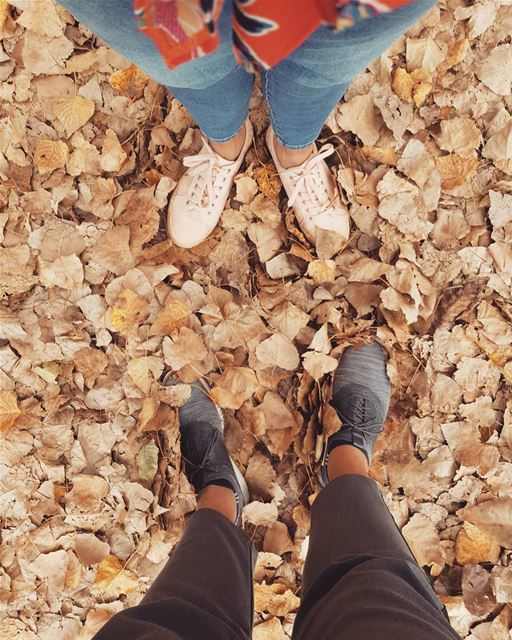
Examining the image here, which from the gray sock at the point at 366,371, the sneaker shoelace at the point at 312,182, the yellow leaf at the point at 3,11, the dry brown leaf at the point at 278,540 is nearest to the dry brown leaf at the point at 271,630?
the dry brown leaf at the point at 278,540

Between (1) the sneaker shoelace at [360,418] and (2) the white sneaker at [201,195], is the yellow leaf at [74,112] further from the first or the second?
(1) the sneaker shoelace at [360,418]

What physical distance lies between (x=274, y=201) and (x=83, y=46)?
531 mm

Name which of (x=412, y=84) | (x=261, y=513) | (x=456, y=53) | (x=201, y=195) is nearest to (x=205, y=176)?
(x=201, y=195)

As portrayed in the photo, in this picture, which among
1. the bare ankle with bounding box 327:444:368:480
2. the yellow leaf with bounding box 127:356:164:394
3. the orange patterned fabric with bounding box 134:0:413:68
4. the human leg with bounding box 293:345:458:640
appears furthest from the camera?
the yellow leaf with bounding box 127:356:164:394

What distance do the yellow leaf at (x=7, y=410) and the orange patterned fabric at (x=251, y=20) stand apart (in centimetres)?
85

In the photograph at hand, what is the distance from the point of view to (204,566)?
754 mm

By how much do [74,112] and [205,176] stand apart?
1.05 feet

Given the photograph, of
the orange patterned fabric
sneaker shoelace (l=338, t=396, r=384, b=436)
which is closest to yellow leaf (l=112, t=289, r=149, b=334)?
sneaker shoelace (l=338, t=396, r=384, b=436)

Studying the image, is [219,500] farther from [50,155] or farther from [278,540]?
[50,155]

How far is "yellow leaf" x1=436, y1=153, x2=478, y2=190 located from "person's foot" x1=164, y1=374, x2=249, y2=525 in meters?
0.68

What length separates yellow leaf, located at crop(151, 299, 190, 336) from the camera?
3.44 feet

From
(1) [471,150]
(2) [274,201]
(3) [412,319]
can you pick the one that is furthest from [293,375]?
(1) [471,150]

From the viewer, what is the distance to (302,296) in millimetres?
1077

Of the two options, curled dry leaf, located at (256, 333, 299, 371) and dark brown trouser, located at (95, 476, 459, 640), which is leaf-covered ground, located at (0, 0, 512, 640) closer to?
curled dry leaf, located at (256, 333, 299, 371)
